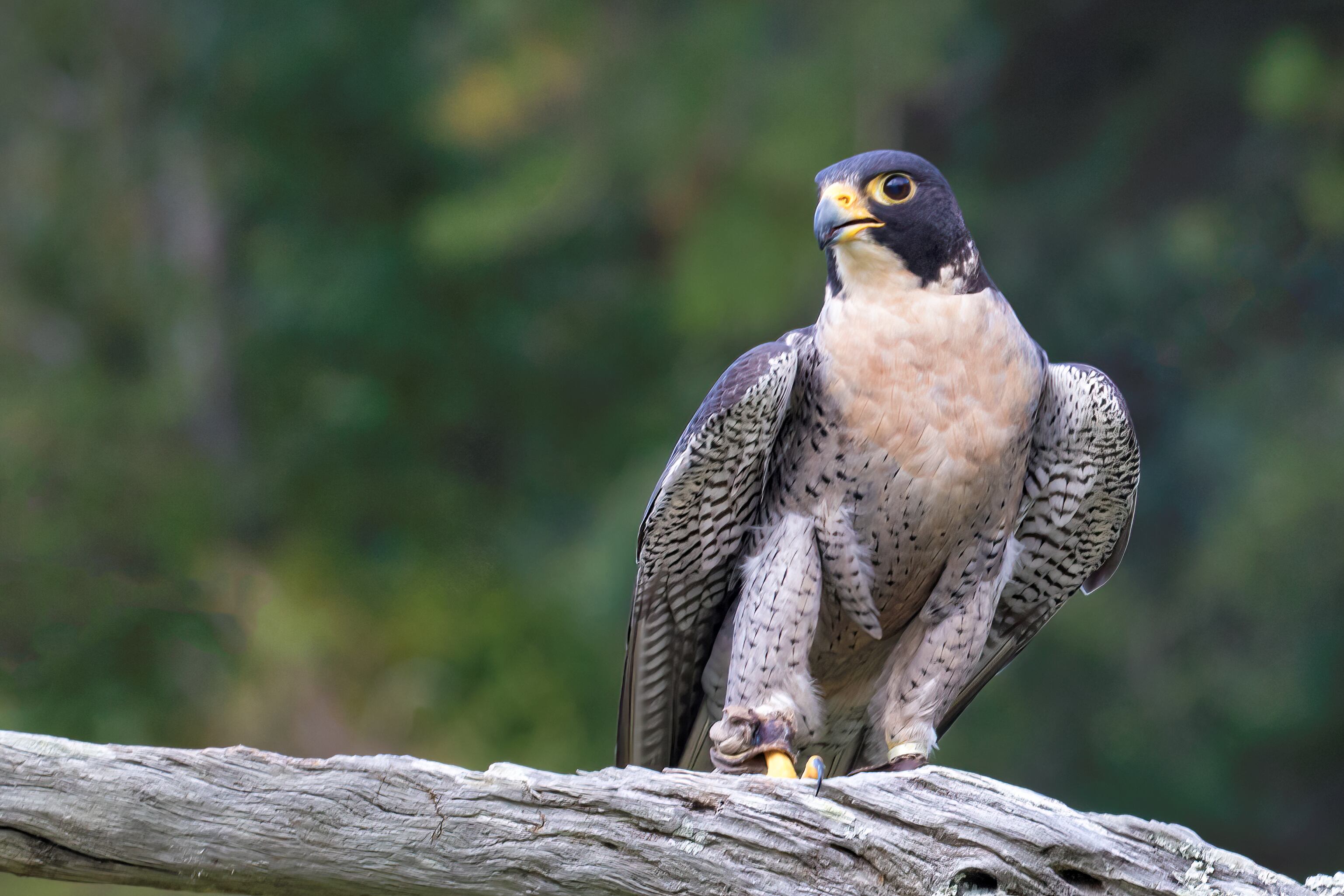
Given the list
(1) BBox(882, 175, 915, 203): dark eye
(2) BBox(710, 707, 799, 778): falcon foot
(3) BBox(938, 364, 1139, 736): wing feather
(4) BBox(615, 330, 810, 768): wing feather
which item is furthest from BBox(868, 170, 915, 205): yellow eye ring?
(2) BBox(710, 707, 799, 778): falcon foot

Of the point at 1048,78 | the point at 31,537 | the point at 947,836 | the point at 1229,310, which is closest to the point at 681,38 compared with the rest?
the point at 1048,78

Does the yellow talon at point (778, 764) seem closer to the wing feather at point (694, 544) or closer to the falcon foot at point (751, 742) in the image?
the falcon foot at point (751, 742)

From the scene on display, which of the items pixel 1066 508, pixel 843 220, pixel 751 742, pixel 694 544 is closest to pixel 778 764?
pixel 751 742

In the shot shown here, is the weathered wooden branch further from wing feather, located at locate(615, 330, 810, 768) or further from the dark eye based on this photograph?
the dark eye

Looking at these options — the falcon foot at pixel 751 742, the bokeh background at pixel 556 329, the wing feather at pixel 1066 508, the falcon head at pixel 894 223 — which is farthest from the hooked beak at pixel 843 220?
the bokeh background at pixel 556 329

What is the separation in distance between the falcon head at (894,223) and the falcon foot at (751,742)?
89 cm

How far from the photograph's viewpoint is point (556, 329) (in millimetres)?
7777

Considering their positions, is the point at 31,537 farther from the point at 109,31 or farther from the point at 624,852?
the point at 624,852

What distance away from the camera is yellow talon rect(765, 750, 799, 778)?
8.02 feet

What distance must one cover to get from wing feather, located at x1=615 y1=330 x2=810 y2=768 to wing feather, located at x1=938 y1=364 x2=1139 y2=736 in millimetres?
557

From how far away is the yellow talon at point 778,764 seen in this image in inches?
96.2

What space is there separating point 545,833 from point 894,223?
51.2 inches

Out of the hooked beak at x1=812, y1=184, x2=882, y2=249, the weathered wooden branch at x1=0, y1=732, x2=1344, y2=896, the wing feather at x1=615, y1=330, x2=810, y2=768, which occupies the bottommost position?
the weathered wooden branch at x1=0, y1=732, x2=1344, y2=896

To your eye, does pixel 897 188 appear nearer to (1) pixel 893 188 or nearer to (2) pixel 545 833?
(1) pixel 893 188
